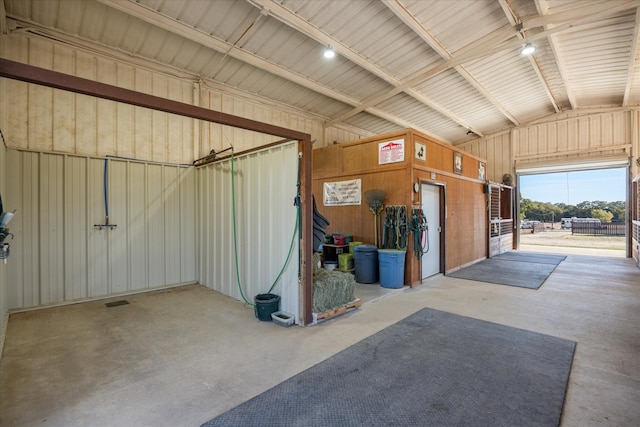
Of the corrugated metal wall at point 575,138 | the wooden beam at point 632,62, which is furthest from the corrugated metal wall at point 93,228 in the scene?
the corrugated metal wall at point 575,138

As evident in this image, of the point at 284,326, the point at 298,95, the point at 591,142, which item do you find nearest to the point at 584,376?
the point at 284,326

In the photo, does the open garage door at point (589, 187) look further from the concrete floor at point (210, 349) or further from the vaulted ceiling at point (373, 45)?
the concrete floor at point (210, 349)

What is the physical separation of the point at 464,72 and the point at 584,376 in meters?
7.07

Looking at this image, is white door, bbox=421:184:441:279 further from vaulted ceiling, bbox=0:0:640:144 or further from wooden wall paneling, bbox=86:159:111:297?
wooden wall paneling, bbox=86:159:111:297

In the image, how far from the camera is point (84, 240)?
484cm

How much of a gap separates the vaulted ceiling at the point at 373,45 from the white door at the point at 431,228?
2.86 meters

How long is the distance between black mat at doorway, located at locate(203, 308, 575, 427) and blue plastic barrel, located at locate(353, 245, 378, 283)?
2.49m

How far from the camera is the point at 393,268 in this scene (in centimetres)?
548

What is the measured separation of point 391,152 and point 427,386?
14.5ft

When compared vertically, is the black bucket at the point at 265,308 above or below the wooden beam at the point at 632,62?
below

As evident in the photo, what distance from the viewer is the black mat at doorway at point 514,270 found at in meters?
6.14

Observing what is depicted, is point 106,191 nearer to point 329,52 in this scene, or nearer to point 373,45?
point 329,52

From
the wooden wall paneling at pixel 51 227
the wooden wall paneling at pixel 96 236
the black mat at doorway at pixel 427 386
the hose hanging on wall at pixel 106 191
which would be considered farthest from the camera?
the hose hanging on wall at pixel 106 191

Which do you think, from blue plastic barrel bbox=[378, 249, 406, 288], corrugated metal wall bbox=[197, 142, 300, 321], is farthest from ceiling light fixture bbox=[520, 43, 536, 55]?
corrugated metal wall bbox=[197, 142, 300, 321]
